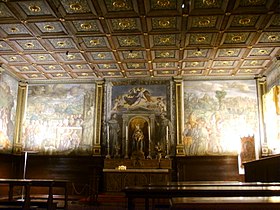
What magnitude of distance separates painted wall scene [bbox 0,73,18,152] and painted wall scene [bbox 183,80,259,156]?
28.4 ft

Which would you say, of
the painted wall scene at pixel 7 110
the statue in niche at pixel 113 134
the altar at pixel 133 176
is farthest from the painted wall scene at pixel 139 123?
the painted wall scene at pixel 7 110

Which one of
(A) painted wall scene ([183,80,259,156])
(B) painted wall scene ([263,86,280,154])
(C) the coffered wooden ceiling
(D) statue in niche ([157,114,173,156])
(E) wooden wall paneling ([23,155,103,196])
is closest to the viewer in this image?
(C) the coffered wooden ceiling

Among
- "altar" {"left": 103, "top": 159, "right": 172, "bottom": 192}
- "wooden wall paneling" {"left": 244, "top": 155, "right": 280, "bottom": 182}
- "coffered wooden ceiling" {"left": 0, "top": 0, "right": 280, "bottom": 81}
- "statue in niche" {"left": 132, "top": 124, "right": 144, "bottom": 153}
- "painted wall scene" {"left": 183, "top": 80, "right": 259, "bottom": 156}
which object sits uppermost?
"coffered wooden ceiling" {"left": 0, "top": 0, "right": 280, "bottom": 81}

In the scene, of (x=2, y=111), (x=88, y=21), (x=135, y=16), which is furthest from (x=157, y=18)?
(x=2, y=111)

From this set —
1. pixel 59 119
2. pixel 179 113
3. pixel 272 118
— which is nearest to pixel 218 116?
pixel 179 113

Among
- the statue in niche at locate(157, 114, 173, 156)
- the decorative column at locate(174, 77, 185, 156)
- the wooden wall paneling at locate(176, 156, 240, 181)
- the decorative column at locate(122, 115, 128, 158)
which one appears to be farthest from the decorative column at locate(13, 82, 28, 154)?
the wooden wall paneling at locate(176, 156, 240, 181)

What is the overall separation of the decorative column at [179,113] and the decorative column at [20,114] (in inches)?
311

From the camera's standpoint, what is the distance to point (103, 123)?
16.7 metres

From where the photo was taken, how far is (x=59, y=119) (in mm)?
16969

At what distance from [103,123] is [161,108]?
304 cm

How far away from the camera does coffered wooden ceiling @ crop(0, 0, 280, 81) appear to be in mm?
10047

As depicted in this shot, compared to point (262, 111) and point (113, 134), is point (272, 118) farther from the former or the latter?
point (113, 134)

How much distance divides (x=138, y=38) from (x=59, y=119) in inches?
276

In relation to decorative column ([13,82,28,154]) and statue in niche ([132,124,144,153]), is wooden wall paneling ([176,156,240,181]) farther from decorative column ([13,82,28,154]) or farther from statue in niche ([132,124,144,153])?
decorative column ([13,82,28,154])
